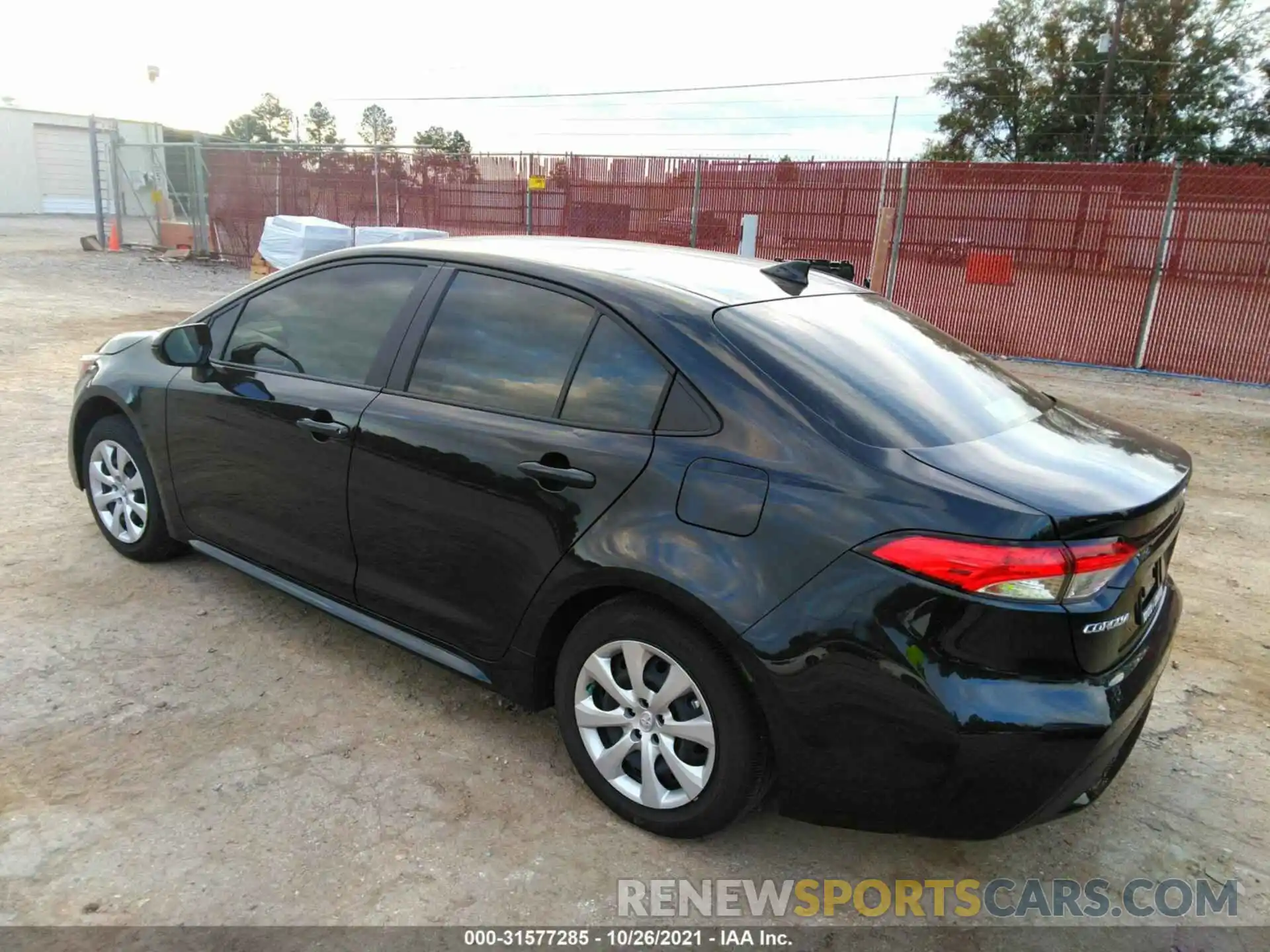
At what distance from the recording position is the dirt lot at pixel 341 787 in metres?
2.44

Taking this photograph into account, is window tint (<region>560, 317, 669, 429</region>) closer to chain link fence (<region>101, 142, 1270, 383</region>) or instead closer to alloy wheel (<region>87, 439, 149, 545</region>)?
alloy wheel (<region>87, 439, 149, 545</region>)

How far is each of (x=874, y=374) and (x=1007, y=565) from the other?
78cm

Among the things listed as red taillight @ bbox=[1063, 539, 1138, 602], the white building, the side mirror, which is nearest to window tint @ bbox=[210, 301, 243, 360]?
the side mirror

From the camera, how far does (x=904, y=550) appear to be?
2166 millimetres

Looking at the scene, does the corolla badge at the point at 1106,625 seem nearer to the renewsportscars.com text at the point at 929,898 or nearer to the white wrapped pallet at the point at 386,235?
the renewsportscars.com text at the point at 929,898

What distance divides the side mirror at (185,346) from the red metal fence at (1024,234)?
8.49m

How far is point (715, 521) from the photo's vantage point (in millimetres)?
2402

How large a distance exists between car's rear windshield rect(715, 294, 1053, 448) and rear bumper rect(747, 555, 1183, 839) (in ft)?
1.69

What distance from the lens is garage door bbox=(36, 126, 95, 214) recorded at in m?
38.5

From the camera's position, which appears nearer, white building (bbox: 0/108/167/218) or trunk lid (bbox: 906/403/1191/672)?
trunk lid (bbox: 906/403/1191/672)

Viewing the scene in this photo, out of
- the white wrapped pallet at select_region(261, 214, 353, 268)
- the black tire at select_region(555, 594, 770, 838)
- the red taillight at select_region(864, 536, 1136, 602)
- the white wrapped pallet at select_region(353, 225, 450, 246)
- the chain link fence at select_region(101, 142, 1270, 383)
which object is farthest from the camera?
the white wrapped pallet at select_region(261, 214, 353, 268)

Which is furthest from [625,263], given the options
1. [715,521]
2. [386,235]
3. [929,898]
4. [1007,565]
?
[386,235]

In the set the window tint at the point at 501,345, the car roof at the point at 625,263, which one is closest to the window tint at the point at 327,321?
the car roof at the point at 625,263

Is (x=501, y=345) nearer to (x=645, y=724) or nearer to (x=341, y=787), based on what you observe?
(x=645, y=724)
